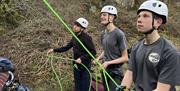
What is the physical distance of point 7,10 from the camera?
1062cm

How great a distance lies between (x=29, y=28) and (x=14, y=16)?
2.32 feet

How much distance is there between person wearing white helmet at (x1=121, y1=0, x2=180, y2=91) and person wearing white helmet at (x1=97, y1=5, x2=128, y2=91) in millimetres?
1854

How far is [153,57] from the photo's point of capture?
11.4 feet

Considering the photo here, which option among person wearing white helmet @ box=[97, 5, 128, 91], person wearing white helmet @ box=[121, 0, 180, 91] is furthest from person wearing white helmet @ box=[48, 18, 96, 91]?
person wearing white helmet @ box=[121, 0, 180, 91]

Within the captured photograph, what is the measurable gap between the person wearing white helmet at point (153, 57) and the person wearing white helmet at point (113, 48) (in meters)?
1.85

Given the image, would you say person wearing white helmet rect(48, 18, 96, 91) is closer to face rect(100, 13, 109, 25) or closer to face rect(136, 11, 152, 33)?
face rect(100, 13, 109, 25)

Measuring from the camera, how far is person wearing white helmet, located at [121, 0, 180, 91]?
3.41m

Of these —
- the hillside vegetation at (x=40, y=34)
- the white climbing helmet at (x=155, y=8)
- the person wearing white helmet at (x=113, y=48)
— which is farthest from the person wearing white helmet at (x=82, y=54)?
the white climbing helmet at (x=155, y=8)

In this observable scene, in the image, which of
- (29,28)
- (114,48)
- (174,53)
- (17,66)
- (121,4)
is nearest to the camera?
(174,53)

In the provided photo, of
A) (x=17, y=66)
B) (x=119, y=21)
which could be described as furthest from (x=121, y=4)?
(x=17, y=66)

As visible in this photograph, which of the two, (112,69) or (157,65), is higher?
(157,65)

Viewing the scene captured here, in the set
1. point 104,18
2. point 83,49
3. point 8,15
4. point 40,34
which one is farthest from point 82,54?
point 8,15

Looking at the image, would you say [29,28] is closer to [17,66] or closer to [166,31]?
[17,66]

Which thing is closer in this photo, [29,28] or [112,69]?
[112,69]
